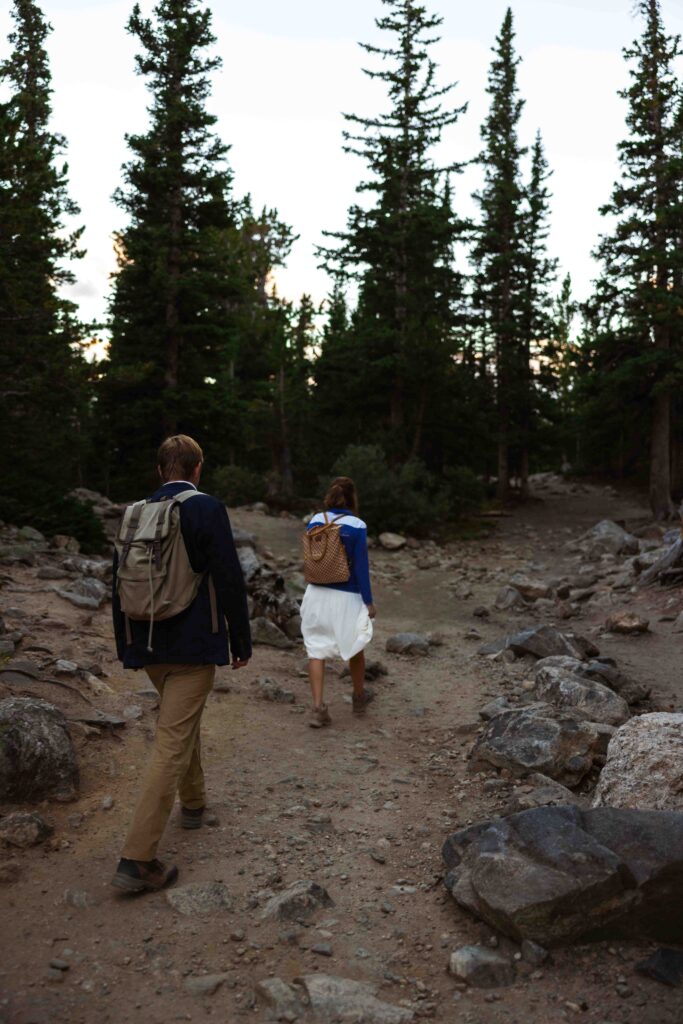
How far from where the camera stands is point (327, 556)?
7133 mm

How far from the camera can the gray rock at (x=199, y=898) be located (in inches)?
152

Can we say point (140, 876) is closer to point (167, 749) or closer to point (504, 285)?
point (167, 749)

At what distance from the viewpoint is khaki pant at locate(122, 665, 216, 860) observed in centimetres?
393

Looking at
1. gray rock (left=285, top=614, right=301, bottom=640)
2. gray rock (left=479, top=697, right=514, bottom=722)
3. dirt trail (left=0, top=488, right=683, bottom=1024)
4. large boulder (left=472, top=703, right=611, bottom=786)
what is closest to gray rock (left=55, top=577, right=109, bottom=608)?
dirt trail (left=0, top=488, right=683, bottom=1024)

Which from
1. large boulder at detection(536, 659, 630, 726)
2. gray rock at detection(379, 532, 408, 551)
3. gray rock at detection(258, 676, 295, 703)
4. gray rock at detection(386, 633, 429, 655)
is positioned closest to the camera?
large boulder at detection(536, 659, 630, 726)

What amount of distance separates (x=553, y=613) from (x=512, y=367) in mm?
19503

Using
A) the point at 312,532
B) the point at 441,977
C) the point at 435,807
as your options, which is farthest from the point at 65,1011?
the point at 312,532

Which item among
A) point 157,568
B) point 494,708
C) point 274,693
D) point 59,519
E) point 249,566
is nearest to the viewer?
point 157,568

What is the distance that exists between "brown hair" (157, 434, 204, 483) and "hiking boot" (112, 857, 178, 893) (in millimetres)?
1951

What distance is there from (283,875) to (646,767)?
2.16 m

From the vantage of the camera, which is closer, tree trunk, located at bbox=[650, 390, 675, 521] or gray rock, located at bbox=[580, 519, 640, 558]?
gray rock, located at bbox=[580, 519, 640, 558]

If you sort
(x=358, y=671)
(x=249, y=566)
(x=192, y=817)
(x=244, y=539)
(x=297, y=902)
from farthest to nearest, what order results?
1. (x=244, y=539)
2. (x=249, y=566)
3. (x=358, y=671)
4. (x=192, y=817)
5. (x=297, y=902)

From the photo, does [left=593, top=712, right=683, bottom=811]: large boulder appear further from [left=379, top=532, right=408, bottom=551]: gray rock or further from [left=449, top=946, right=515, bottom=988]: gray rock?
[left=379, top=532, right=408, bottom=551]: gray rock

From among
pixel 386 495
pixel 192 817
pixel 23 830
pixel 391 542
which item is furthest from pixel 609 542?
pixel 23 830
